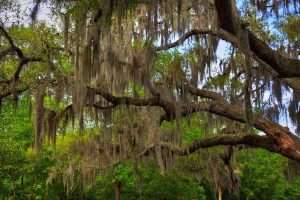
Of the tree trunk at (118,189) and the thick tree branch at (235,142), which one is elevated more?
the thick tree branch at (235,142)

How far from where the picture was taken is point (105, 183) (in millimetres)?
29766

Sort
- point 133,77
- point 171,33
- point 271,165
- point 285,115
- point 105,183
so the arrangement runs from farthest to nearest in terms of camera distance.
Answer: point 271,165
point 105,183
point 285,115
point 133,77
point 171,33

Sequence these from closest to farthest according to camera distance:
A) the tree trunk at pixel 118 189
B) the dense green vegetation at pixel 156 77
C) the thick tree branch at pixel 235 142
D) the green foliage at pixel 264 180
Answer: the dense green vegetation at pixel 156 77, the thick tree branch at pixel 235 142, the tree trunk at pixel 118 189, the green foliage at pixel 264 180

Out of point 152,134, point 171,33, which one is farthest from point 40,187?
point 171,33

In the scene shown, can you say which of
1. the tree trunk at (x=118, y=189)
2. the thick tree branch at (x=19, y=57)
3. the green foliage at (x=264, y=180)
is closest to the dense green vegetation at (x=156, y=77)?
the thick tree branch at (x=19, y=57)

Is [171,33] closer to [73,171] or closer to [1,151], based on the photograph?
[73,171]

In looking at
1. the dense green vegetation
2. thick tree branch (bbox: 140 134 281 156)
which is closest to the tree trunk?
the dense green vegetation

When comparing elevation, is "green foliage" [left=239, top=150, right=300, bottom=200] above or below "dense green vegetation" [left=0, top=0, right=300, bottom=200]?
below

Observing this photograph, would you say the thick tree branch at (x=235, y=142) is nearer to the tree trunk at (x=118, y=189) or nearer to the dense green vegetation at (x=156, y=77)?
the dense green vegetation at (x=156, y=77)

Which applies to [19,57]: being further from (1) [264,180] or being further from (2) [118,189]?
(1) [264,180]

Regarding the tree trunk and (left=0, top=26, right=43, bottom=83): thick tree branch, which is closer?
(left=0, top=26, right=43, bottom=83): thick tree branch

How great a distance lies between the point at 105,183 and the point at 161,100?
17.8 metres

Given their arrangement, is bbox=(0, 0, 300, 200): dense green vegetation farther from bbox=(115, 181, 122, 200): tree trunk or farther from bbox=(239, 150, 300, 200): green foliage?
bbox=(239, 150, 300, 200): green foliage

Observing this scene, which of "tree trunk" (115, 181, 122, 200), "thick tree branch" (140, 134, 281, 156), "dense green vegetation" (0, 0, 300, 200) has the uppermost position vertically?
"dense green vegetation" (0, 0, 300, 200)
